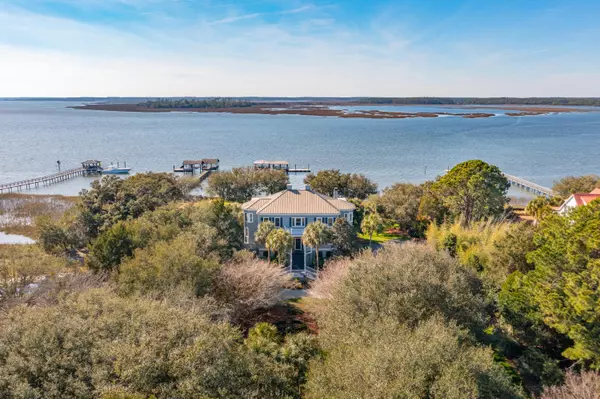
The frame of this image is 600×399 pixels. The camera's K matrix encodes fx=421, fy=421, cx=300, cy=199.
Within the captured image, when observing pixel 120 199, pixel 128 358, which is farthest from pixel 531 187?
pixel 128 358

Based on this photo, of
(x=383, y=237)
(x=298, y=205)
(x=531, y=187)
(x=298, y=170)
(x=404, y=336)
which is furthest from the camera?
(x=298, y=170)

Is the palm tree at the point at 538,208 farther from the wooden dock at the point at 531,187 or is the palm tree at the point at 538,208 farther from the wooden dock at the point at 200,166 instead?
the wooden dock at the point at 200,166

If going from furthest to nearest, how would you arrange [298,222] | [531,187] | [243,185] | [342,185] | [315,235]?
Result: [531,187]
[243,185]
[342,185]
[298,222]
[315,235]

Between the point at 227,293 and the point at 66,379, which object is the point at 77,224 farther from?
the point at 66,379

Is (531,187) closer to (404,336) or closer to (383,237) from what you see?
(383,237)

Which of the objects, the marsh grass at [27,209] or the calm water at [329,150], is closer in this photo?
the marsh grass at [27,209]

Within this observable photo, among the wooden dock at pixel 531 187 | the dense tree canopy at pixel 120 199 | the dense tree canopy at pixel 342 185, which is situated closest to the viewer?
the dense tree canopy at pixel 120 199

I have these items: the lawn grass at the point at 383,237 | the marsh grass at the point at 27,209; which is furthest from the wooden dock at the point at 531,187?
the marsh grass at the point at 27,209
